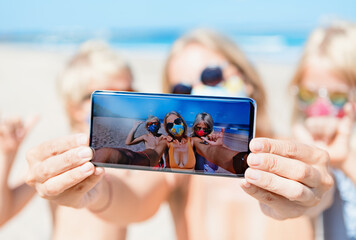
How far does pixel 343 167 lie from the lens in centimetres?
212

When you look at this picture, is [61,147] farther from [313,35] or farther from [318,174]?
[313,35]

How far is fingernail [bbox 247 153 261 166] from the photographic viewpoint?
112 centimetres

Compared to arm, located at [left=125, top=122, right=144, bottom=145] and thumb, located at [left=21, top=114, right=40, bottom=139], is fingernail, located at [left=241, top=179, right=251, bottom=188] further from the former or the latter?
thumb, located at [left=21, top=114, right=40, bottom=139]

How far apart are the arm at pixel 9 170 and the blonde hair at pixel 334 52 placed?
7.08ft

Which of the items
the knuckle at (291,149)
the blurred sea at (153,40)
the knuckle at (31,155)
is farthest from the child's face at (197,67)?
the blurred sea at (153,40)

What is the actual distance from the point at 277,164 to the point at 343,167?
1191mm

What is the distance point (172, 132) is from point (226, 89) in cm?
100

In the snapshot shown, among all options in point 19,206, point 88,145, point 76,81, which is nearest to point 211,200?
point 88,145

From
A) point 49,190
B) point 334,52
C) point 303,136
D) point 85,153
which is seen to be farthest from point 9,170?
point 334,52

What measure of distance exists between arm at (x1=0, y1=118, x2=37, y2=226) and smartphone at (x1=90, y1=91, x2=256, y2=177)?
105cm

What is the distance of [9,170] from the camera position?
6.78 feet

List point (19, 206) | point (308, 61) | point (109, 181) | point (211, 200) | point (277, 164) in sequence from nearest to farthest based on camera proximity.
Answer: point (277, 164) → point (109, 181) → point (211, 200) → point (19, 206) → point (308, 61)

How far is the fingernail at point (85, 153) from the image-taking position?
3.96 ft

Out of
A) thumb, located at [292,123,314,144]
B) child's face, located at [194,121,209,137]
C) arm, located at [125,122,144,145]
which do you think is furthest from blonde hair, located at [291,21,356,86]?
arm, located at [125,122,144,145]
